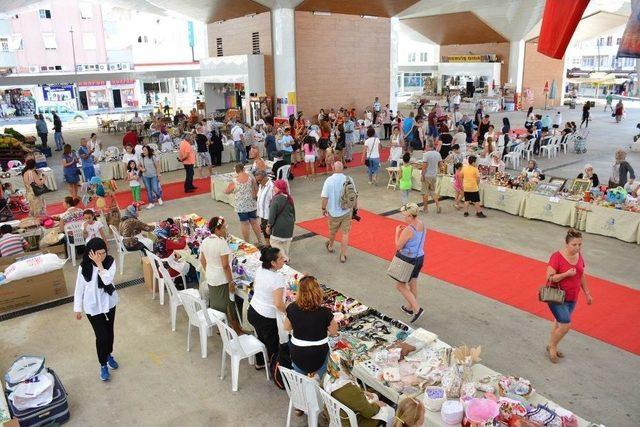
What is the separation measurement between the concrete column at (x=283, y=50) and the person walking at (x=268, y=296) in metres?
15.3

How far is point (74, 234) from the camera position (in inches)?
318

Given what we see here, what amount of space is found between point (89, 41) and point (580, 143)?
3630 centimetres

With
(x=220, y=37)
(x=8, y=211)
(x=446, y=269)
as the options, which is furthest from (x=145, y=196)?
(x=220, y=37)

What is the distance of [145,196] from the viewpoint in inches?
486

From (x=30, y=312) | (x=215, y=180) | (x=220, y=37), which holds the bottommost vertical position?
(x=30, y=312)

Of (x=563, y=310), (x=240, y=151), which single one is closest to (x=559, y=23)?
(x=563, y=310)

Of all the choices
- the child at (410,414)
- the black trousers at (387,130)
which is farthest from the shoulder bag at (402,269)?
the black trousers at (387,130)

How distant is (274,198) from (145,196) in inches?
250

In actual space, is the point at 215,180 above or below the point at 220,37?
below

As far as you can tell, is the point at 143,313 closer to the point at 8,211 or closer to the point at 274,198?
the point at 274,198

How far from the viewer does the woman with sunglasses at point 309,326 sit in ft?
12.8

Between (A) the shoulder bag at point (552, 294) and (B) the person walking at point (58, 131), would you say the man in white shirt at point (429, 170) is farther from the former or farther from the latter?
(B) the person walking at point (58, 131)

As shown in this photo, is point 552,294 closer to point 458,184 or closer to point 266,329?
point 266,329

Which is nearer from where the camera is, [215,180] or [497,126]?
[215,180]
